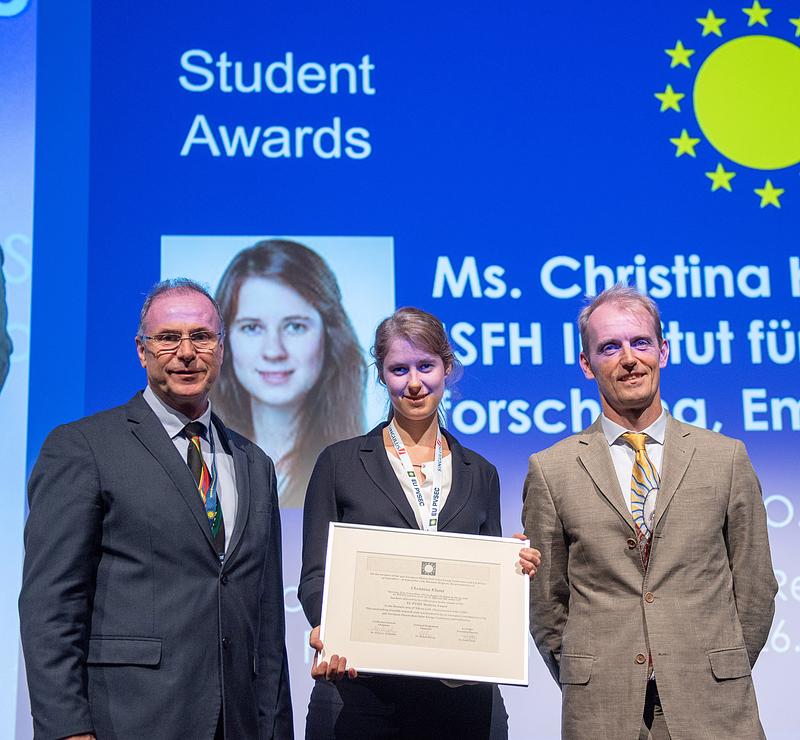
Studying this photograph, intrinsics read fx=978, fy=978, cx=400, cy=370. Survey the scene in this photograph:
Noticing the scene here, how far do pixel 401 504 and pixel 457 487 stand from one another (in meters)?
0.18

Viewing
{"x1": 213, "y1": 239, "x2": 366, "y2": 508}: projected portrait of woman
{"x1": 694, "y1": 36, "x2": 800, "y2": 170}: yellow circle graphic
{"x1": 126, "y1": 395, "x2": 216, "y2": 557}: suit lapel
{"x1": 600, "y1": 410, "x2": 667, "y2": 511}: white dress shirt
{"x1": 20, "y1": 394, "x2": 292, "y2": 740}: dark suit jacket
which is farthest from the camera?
{"x1": 694, "y1": 36, "x2": 800, "y2": 170}: yellow circle graphic

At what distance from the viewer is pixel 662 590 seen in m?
2.41

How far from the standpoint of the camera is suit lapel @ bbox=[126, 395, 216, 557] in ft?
7.61

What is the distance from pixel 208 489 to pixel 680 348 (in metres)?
2.39

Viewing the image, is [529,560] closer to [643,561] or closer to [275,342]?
[643,561]

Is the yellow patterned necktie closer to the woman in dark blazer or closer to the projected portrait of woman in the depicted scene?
the woman in dark blazer

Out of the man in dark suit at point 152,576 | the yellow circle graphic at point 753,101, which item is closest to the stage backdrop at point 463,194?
the yellow circle graphic at point 753,101

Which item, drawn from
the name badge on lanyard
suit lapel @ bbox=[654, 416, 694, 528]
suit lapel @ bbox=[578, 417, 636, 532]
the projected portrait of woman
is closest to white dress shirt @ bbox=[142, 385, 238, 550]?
the name badge on lanyard

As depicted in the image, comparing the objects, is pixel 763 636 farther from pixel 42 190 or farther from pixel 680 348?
pixel 42 190

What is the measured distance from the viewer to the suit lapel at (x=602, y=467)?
2.49 m

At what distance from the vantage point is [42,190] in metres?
3.93

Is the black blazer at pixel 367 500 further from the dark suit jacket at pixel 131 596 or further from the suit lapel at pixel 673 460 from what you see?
the suit lapel at pixel 673 460

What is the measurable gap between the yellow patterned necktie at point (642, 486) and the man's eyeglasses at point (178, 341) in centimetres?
113

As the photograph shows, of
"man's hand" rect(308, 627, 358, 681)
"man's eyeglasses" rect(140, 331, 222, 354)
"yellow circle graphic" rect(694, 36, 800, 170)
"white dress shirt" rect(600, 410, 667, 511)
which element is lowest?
"man's hand" rect(308, 627, 358, 681)
